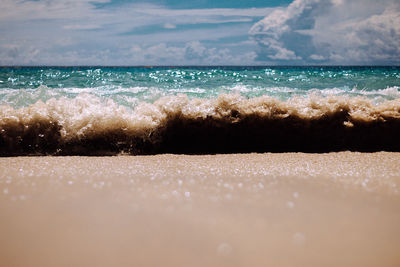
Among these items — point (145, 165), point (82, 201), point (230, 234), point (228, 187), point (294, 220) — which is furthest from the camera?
point (145, 165)

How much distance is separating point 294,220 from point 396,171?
129cm

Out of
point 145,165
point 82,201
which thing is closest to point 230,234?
point 82,201

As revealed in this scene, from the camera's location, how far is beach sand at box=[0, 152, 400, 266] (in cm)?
123

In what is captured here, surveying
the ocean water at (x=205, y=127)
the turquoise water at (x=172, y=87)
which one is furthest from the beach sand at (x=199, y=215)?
the turquoise water at (x=172, y=87)

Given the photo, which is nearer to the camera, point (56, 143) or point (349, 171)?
point (349, 171)

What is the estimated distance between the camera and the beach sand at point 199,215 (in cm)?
123

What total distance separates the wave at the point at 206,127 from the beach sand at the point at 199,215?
0.64 meters

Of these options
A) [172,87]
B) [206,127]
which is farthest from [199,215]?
[172,87]

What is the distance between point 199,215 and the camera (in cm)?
155

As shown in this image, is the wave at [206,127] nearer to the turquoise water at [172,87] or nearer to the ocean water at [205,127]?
the ocean water at [205,127]

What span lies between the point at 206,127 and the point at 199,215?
1724 millimetres

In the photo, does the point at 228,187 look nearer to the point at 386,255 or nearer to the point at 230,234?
the point at 230,234

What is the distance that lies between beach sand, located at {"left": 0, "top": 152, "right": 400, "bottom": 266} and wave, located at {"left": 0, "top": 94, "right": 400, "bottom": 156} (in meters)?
0.64

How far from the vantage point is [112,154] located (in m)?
3.04
